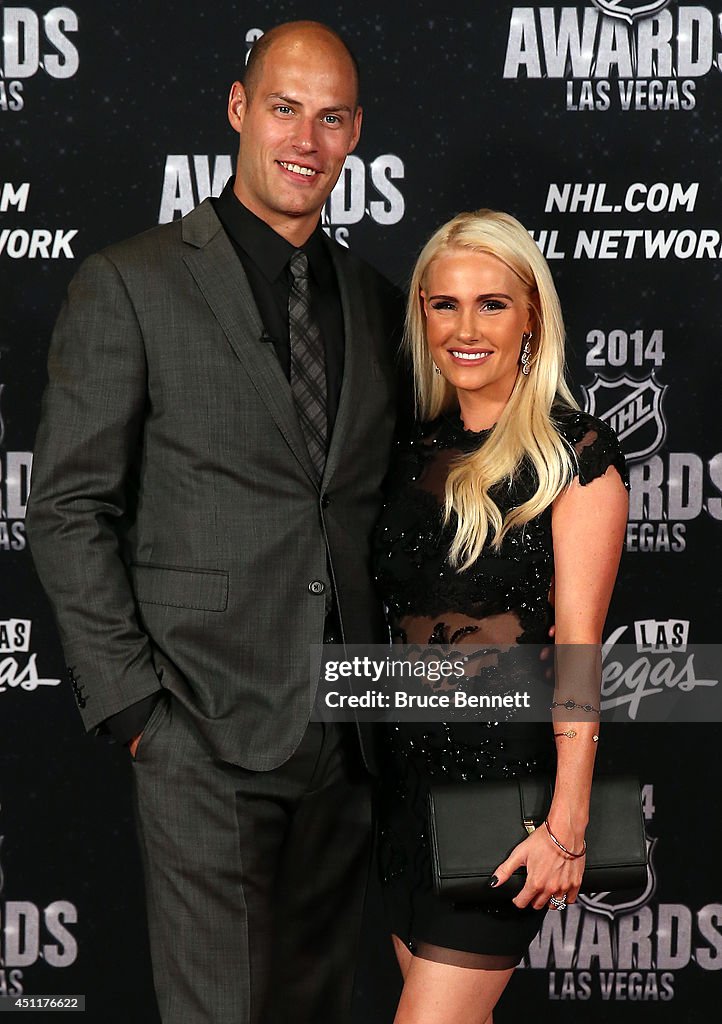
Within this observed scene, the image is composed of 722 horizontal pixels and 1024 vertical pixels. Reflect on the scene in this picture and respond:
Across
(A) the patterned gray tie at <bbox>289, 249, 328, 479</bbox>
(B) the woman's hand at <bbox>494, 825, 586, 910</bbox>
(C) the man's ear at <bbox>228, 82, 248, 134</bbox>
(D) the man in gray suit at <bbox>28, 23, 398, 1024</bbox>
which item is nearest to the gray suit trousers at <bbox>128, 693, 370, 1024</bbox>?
(D) the man in gray suit at <bbox>28, 23, 398, 1024</bbox>

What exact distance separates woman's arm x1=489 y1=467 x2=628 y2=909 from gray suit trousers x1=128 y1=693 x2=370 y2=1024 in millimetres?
434

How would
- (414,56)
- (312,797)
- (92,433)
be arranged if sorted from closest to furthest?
(92,433), (312,797), (414,56)

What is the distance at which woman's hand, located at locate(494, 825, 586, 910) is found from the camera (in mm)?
2080

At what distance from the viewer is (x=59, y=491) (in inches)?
86.7

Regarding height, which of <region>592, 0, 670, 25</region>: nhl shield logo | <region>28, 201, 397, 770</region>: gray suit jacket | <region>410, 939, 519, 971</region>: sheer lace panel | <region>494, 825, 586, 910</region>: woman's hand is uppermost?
<region>592, 0, 670, 25</region>: nhl shield logo

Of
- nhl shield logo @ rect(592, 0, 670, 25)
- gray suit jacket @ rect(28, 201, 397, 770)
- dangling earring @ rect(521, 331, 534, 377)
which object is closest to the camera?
gray suit jacket @ rect(28, 201, 397, 770)

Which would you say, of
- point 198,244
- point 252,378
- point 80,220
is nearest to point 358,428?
point 252,378

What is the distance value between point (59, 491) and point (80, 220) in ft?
3.51

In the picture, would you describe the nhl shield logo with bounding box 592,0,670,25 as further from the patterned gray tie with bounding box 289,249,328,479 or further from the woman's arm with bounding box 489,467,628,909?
the woman's arm with bounding box 489,467,628,909

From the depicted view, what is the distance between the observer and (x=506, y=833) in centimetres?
209

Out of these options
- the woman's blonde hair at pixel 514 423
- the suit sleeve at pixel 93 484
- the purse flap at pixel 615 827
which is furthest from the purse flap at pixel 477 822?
the suit sleeve at pixel 93 484

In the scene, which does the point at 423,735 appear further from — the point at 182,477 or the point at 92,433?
the point at 92,433

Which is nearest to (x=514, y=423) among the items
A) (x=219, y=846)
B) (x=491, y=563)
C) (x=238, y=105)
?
(x=491, y=563)

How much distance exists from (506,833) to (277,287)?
3.66 ft
